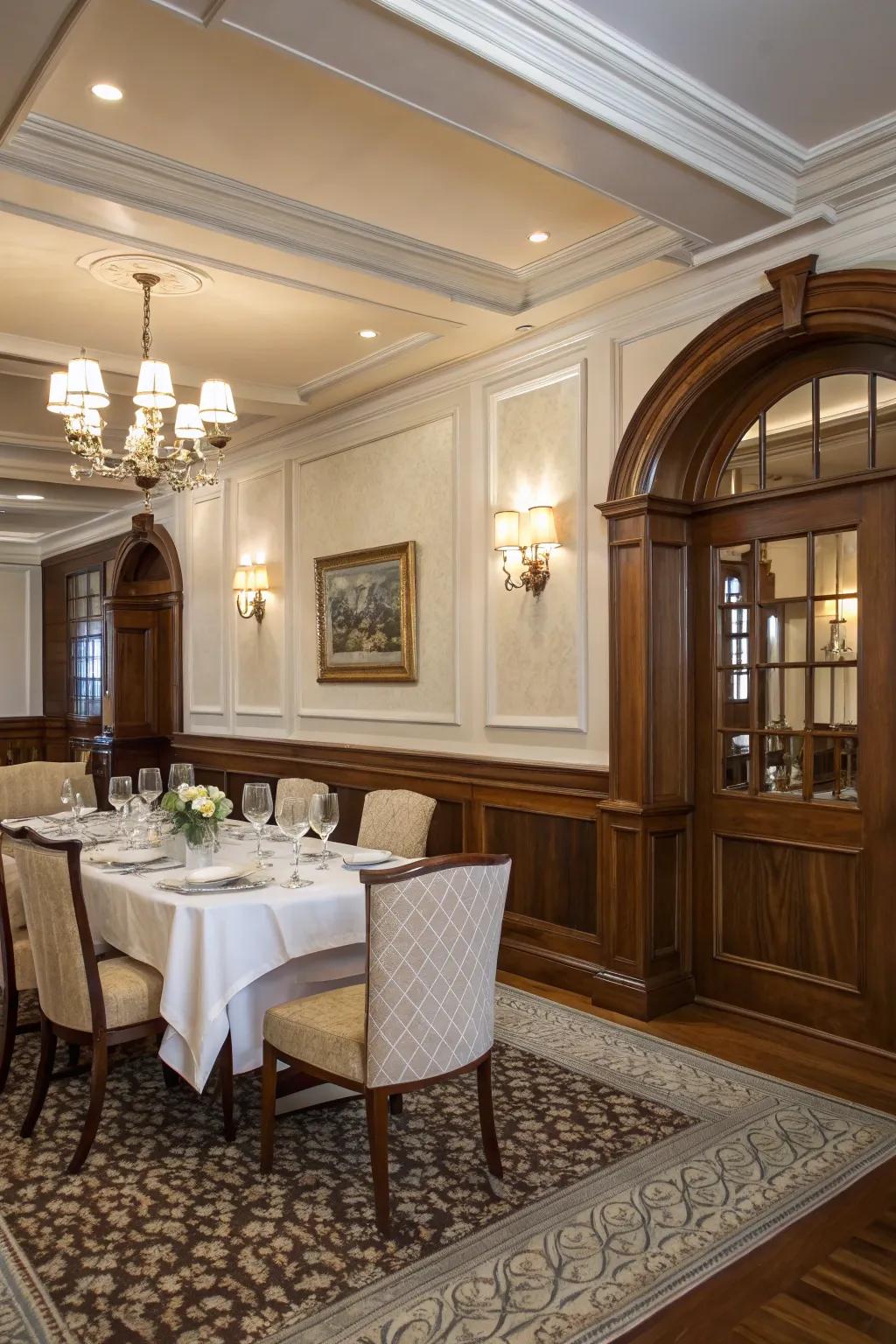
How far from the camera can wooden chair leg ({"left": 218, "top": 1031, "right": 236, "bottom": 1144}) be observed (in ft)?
9.94

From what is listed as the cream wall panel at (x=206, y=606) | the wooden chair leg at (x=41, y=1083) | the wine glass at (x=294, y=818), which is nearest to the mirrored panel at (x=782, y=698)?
the wine glass at (x=294, y=818)

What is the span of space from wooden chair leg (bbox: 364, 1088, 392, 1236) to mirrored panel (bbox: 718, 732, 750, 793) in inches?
85.9

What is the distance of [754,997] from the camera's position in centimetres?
406

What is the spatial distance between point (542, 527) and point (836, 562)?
131 cm

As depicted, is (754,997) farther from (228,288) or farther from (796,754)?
(228,288)

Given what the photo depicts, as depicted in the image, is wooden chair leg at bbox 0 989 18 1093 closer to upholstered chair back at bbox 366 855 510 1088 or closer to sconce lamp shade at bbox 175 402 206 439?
upholstered chair back at bbox 366 855 510 1088

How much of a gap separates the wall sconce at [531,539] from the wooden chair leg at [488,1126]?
96.7 inches

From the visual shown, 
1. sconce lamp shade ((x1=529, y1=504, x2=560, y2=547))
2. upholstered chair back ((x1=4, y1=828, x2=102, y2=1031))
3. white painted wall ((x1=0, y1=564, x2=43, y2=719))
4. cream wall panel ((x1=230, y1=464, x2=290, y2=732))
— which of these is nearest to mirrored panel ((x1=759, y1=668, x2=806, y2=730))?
sconce lamp shade ((x1=529, y1=504, x2=560, y2=547))

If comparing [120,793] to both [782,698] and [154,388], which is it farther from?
[782,698]

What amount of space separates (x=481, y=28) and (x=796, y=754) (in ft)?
8.91

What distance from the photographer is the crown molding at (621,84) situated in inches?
99.6

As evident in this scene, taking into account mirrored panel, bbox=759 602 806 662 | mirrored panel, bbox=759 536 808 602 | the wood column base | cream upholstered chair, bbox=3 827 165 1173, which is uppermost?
mirrored panel, bbox=759 536 808 602

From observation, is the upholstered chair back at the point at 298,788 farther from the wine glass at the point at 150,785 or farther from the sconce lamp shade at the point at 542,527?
the sconce lamp shade at the point at 542,527

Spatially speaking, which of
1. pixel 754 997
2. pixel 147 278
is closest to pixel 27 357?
pixel 147 278
